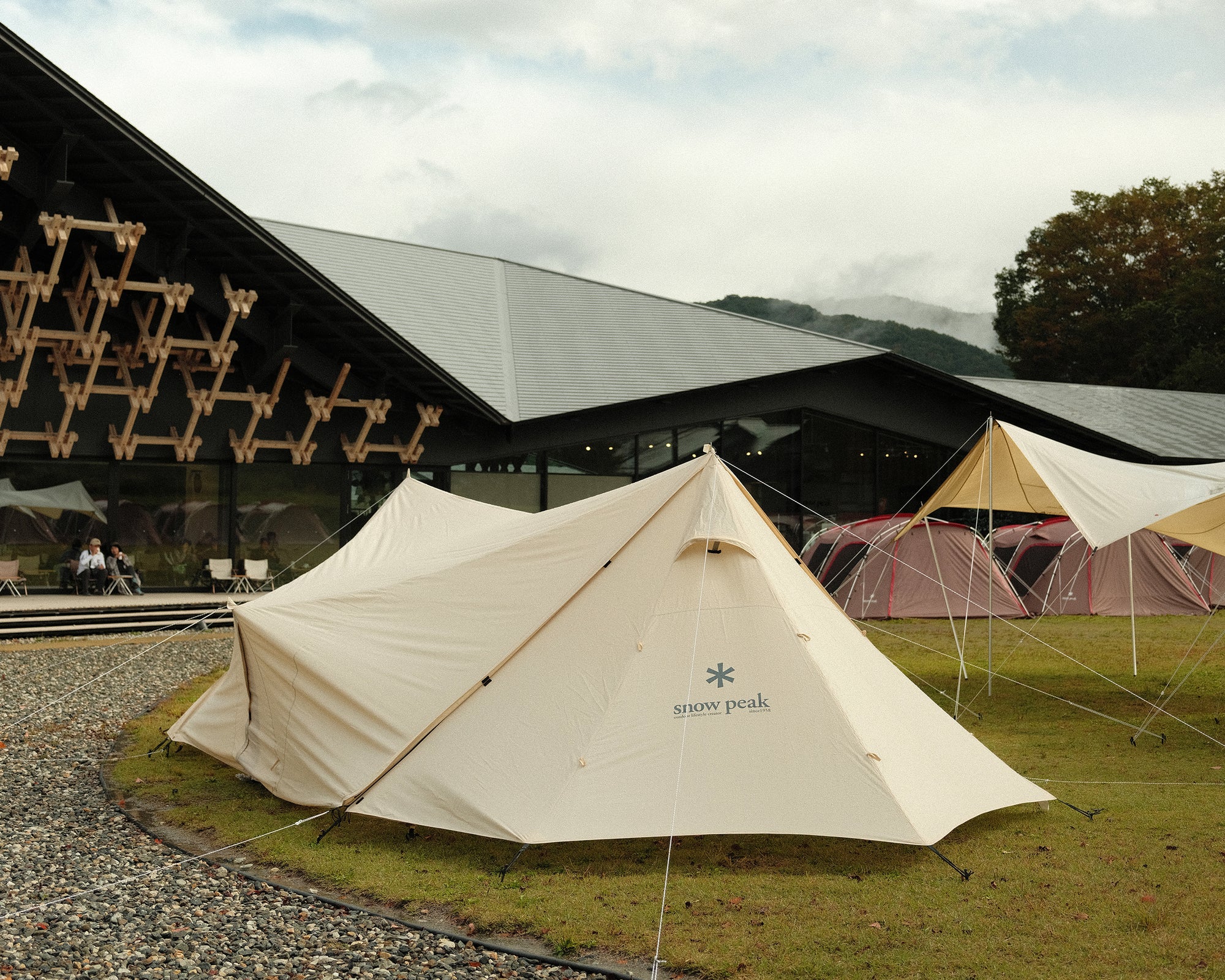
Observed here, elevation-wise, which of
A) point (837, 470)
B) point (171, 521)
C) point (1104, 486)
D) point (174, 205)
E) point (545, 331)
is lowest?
point (171, 521)

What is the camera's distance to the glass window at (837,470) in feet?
69.7

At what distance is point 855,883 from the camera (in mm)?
5098

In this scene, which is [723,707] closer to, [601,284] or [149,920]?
[149,920]

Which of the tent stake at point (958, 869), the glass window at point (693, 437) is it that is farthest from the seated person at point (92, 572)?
the tent stake at point (958, 869)

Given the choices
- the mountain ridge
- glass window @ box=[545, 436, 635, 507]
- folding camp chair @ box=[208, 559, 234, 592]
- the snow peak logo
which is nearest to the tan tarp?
glass window @ box=[545, 436, 635, 507]

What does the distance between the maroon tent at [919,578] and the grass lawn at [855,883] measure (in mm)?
8635

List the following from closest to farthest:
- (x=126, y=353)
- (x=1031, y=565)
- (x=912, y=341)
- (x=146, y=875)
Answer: (x=146, y=875) → (x=126, y=353) → (x=1031, y=565) → (x=912, y=341)

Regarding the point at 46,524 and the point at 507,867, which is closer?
the point at 507,867

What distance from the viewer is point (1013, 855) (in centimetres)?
540

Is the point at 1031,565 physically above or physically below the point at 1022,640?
above

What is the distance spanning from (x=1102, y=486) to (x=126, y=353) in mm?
13646

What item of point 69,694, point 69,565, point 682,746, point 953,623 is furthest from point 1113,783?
point 69,565

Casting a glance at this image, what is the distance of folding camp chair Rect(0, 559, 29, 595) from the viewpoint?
16.6m

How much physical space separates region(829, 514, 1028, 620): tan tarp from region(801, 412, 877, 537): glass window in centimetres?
→ 459
